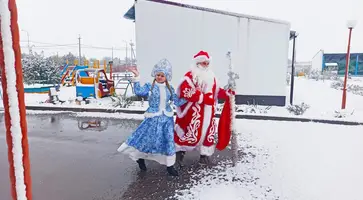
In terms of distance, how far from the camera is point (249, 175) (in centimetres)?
380

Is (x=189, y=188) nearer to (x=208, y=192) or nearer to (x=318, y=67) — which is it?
(x=208, y=192)

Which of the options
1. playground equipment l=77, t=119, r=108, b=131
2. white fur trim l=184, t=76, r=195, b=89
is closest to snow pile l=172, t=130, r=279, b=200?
white fur trim l=184, t=76, r=195, b=89

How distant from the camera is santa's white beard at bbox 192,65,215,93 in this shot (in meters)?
3.90

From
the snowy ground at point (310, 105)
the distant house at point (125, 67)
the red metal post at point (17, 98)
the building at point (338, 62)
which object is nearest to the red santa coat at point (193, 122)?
the distant house at point (125, 67)

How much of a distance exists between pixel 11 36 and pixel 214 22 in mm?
9296

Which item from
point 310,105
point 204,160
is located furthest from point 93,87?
point 310,105

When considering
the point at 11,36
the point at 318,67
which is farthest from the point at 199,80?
the point at 318,67

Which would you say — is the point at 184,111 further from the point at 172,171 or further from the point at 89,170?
the point at 89,170

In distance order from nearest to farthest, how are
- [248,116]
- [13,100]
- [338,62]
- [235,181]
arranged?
[13,100]
[235,181]
[248,116]
[338,62]

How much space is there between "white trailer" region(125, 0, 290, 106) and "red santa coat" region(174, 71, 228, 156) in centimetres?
631

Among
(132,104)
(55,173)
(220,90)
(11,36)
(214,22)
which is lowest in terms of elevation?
(55,173)

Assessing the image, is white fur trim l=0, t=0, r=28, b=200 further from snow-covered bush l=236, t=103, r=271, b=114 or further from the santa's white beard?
snow-covered bush l=236, t=103, r=271, b=114

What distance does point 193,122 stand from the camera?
3.90m

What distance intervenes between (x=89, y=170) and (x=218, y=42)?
736 cm
